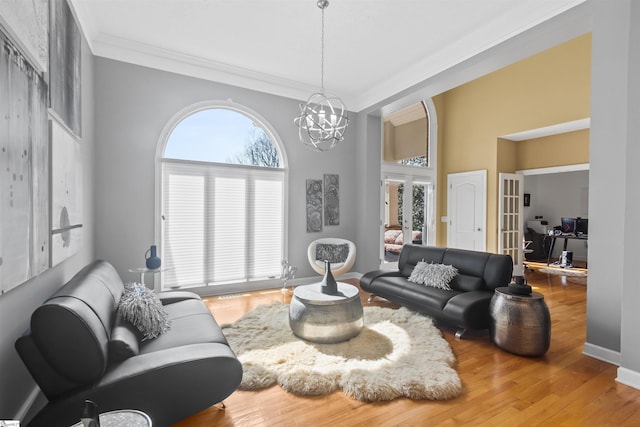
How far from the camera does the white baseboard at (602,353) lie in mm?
2678

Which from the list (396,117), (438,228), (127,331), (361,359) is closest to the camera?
(127,331)

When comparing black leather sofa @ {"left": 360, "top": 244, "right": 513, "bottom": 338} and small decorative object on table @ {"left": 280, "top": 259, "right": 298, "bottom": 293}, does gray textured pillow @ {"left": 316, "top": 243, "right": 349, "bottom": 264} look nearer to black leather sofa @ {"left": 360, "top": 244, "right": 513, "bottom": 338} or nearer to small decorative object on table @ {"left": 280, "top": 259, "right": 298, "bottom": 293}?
small decorative object on table @ {"left": 280, "top": 259, "right": 298, "bottom": 293}

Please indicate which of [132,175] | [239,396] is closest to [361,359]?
[239,396]

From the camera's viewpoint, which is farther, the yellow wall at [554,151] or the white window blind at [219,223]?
the yellow wall at [554,151]

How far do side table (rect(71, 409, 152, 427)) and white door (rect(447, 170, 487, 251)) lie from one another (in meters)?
6.73

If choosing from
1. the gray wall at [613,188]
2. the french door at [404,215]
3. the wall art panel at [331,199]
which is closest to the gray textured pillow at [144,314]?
the gray wall at [613,188]

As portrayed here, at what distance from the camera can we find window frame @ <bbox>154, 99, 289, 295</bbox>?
4410mm

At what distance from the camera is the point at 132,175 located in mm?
4258

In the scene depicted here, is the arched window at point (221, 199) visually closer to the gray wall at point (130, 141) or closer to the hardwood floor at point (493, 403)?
the gray wall at point (130, 141)

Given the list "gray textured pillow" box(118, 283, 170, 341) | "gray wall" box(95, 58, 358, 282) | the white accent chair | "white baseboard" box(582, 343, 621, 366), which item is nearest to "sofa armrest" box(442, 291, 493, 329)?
"white baseboard" box(582, 343, 621, 366)

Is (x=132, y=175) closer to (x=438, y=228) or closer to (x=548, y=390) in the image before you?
(x=548, y=390)

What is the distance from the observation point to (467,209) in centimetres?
695

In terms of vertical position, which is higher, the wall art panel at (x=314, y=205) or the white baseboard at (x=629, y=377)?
the wall art panel at (x=314, y=205)

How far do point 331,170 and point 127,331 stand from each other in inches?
170
